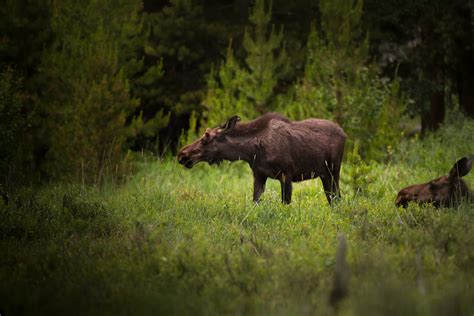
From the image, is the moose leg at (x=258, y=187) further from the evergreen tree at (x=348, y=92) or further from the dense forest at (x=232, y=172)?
the evergreen tree at (x=348, y=92)

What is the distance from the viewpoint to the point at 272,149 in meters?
10.9

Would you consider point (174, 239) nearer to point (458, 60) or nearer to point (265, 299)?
A: point (265, 299)

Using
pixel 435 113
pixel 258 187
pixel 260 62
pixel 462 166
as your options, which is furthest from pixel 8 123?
pixel 435 113

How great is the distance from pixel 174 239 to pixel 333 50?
11049mm

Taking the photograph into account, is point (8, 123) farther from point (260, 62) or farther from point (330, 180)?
point (330, 180)

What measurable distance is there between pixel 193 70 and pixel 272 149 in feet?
42.0

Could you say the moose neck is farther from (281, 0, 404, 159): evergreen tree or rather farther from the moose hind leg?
(281, 0, 404, 159): evergreen tree

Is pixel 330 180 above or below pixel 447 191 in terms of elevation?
below

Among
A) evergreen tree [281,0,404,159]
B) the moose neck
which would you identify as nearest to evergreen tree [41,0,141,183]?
the moose neck

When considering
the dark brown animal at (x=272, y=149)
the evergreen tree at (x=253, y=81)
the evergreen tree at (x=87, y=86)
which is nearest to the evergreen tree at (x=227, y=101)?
the evergreen tree at (x=253, y=81)

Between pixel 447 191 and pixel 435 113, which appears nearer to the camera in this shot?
pixel 447 191

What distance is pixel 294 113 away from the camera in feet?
60.7

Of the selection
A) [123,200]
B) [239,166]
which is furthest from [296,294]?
[239,166]

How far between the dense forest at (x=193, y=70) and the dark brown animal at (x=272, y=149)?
366cm
